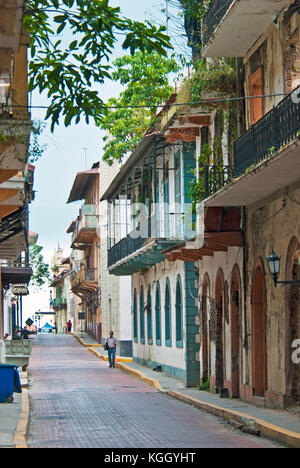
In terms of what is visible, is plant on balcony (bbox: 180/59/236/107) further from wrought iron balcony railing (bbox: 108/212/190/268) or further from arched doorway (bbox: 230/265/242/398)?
wrought iron balcony railing (bbox: 108/212/190/268)

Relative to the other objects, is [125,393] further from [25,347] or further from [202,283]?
[25,347]

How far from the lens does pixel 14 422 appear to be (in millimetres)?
15859

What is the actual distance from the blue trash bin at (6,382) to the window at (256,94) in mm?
7053

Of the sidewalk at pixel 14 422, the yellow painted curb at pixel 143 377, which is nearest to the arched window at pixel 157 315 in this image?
the yellow painted curb at pixel 143 377

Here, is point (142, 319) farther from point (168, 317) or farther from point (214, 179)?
point (214, 179)

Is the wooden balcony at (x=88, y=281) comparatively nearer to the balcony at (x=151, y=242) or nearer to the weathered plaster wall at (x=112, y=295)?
the weathered plaster wall at (x=112, y=295)

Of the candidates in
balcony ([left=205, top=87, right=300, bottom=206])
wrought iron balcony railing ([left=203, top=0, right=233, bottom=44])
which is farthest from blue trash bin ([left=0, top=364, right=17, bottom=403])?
wrought iron balcony railing ([left=203, top=0, right=233, bottom=44])

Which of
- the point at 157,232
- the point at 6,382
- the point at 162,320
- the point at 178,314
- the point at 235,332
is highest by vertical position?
the point at 157,232

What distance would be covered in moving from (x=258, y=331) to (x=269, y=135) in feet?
17.2

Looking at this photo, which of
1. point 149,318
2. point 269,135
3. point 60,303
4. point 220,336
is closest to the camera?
point 269,135

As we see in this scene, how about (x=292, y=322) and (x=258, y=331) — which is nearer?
(x=292, y=322)

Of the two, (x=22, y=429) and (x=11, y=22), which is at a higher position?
(x=11, y=22)

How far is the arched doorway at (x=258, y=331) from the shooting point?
19.4m

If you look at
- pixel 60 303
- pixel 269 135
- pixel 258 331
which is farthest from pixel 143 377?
pixel 60 303
